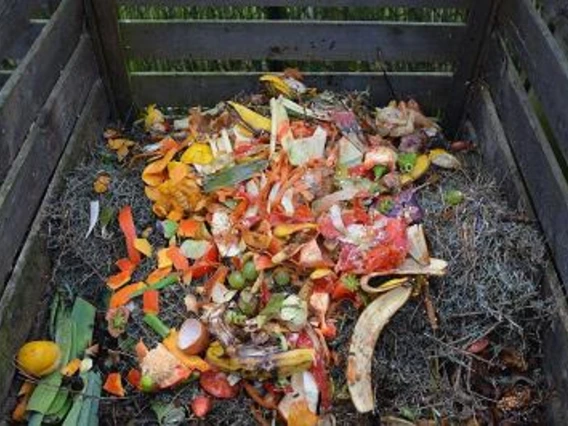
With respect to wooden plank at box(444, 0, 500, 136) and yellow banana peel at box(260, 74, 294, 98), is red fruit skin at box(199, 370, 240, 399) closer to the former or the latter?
yellow banana peel at box(260, 74, 294, 98)

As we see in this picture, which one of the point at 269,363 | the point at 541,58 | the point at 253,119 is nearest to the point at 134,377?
the point at 269,363

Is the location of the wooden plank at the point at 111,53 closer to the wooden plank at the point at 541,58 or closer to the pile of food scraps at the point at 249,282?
the pile of food scraps at the point at 249,282

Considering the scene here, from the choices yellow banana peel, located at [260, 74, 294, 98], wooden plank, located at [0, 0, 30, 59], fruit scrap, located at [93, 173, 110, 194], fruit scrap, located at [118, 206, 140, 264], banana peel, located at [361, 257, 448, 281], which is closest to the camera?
banana peel, located at [361, 257, 448, 281]

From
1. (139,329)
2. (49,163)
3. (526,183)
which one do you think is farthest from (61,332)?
(526,183)

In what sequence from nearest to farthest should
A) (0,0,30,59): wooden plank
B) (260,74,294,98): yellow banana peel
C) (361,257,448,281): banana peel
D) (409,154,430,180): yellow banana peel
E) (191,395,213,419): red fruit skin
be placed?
1. (191,395,213,419): red fruit skin
2. (361,257,448,281): banana peel
3. (0,0,30,59): wooden plank
4. (409,154,430,180): yellow banana peel
5. (260,74,294,98): yellow banana peel

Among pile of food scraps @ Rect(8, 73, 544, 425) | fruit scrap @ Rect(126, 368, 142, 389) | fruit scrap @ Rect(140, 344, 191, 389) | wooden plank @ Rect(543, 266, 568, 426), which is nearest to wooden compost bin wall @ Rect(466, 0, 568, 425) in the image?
wooden plank @ Rect(543, 266, 568, 426)

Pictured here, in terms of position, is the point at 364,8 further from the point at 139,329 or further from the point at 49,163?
the point at 139,329

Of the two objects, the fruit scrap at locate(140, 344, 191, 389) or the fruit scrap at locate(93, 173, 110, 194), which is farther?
the fruit scrap at locate(93, 173, 110, 194)

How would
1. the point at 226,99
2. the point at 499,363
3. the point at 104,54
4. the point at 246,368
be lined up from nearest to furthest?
1. the point at 246,368
2. the point at 499,363
3. the point at 104,54
4. the point at 226,99
